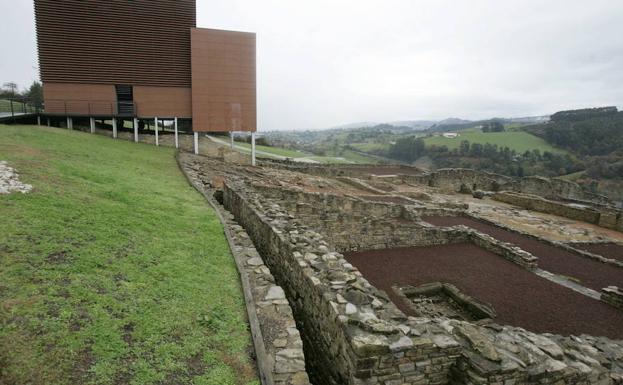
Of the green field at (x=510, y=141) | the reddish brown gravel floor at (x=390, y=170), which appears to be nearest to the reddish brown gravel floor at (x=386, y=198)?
the reddish brown gravel floor at (x=390, y=170)

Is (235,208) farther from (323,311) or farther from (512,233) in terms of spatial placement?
(512,233)

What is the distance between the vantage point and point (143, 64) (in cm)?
2420

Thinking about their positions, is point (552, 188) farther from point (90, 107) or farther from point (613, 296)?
point (90, 107)

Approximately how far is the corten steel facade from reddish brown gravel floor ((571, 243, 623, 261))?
22.2 meters

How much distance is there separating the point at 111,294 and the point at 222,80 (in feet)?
77.6

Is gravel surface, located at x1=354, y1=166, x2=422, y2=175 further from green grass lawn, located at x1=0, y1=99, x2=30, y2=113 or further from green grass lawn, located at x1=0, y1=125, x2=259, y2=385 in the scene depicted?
green grass lawn, located at x1=0, y1=99, x2=30, y2=113

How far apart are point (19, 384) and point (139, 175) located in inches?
425

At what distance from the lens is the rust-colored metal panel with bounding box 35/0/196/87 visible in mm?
22422

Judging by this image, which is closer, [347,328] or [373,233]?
[347,328]

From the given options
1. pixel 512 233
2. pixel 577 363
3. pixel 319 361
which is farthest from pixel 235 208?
pixel 512 233

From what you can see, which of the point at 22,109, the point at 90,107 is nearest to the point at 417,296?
the point at 90,107

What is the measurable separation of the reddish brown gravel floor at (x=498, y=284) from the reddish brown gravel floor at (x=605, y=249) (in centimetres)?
537

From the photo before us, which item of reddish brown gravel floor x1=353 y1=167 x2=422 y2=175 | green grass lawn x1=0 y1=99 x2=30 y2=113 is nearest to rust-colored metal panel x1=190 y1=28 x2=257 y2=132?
reddish brown gravel floor x1=353 y1=167 x2=422 y2=175

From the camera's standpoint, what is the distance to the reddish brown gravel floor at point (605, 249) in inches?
502
